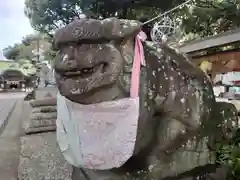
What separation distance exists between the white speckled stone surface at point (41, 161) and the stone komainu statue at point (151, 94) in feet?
1.98

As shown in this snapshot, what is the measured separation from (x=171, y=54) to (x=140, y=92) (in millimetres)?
256

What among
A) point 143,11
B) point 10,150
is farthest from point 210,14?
point 10,150

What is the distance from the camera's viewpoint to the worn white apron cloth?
1040 mm

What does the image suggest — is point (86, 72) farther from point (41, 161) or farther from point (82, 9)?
point (82, 9)

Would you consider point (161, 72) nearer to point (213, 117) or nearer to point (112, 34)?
point (112, 34)

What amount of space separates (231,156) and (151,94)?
2.17 ft

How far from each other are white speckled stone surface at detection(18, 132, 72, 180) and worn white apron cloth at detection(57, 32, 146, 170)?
0.89m

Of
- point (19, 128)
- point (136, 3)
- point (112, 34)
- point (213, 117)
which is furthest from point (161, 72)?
point (136, 3)

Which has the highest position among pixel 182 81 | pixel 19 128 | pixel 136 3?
pixel 136 3

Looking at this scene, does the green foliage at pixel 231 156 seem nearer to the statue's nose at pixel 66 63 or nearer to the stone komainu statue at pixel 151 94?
the stone komainu statue at pixel 151 94

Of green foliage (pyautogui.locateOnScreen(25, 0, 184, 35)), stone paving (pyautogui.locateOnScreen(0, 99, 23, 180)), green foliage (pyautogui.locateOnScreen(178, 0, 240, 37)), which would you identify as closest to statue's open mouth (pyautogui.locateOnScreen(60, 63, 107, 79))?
stone paving (pyautogui.locateOnScreen(0, 99, 23, 180))

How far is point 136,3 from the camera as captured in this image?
5.74 m

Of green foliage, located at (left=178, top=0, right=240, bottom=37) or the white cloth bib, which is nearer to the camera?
the white cloth bib

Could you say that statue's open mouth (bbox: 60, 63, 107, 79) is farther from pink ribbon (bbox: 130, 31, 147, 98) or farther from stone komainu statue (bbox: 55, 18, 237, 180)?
pink ribbon (bbox: 130, 31, 147, 98)
